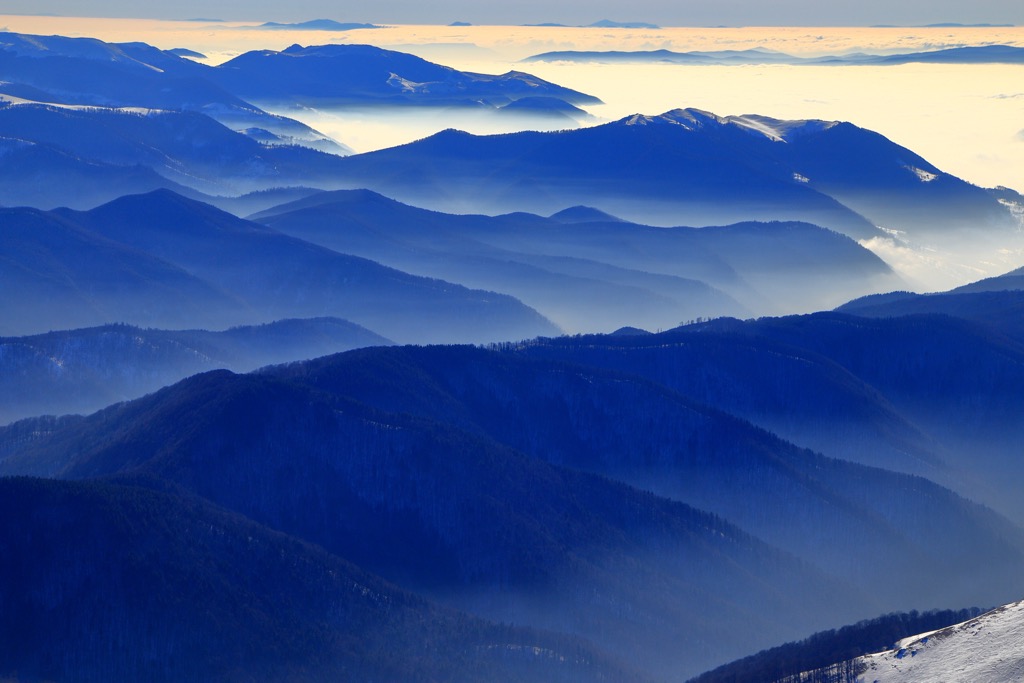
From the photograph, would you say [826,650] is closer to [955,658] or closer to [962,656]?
[955,658]

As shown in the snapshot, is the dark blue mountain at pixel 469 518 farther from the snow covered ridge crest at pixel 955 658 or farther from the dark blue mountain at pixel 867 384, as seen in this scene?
the dark blue mountain at pixel 867 384

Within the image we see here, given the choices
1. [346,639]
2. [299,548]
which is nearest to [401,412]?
[299,548]

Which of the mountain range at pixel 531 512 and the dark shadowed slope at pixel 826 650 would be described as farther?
the mountain range at pixel 531 512

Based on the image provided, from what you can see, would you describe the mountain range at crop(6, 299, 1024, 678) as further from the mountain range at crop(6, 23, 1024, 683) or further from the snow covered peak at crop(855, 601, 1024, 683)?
the snow covered peak at crop(855, 601, 1024, 683)

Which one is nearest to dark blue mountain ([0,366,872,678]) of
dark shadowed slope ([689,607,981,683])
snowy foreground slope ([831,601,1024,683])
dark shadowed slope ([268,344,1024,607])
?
dark shadowed slope ([268,344,1024,607])

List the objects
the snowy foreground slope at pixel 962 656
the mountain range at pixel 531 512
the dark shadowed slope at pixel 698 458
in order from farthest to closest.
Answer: the dark shadowed slope at pixel 698 458
the mountain range at pixel 531 512
the snowy foreground slope at pixel 962 656

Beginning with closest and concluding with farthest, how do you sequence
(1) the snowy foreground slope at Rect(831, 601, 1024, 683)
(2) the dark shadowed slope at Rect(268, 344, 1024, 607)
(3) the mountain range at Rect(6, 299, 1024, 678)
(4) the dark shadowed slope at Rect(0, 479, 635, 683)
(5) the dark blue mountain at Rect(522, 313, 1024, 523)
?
(1) the snowy foreground slope at Rect(831, 601, 1024, 683), (4) the dark shadowed slope at Rect(0, 479, 635, 683), (3) the mountain range at Rect(6, 299, 1024, 678), (2) the dark shadowed slope at Rect(268, 344, 1024, 607), (5) the dark blue mountain at Rect(522, 313, 1024, 523)

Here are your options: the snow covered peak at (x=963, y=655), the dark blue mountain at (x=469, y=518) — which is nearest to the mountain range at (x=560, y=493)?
the dark blue mountain at (x=469, y=518)
